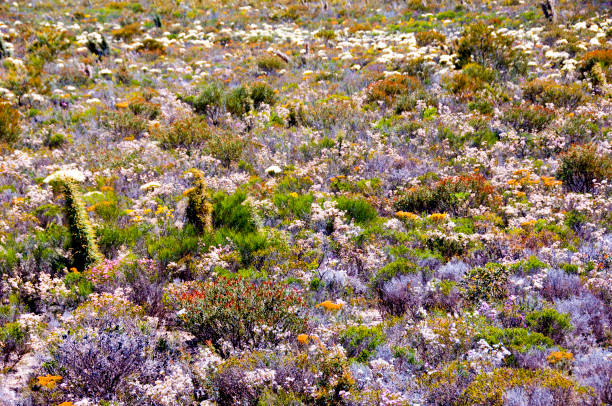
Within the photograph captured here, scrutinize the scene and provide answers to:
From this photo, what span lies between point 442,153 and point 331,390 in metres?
5.72

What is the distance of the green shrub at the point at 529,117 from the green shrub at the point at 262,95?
6.09 m

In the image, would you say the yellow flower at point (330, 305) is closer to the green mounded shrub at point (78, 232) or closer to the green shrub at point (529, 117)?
the green mounded shrub at point (78, 232)

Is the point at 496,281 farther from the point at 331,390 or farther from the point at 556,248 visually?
the point at 331,390

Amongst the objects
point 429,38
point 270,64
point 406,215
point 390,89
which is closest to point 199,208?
point 406,215

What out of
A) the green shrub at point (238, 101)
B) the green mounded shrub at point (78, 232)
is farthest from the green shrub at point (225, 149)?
the green mounded shrub at point (78, 232)

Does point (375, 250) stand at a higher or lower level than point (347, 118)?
lower

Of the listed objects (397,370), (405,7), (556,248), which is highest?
(405,7)

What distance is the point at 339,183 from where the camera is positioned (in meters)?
6.66

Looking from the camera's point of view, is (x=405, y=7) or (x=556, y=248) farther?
(x=405, y=7)

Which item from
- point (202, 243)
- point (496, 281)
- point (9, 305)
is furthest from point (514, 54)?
point (9, 305)

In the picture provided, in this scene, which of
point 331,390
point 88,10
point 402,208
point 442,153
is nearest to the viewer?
point 331,390

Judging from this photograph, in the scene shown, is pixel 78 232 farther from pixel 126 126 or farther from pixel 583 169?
pixel 583 169

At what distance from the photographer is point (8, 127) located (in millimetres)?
8375

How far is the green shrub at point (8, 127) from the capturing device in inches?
327
